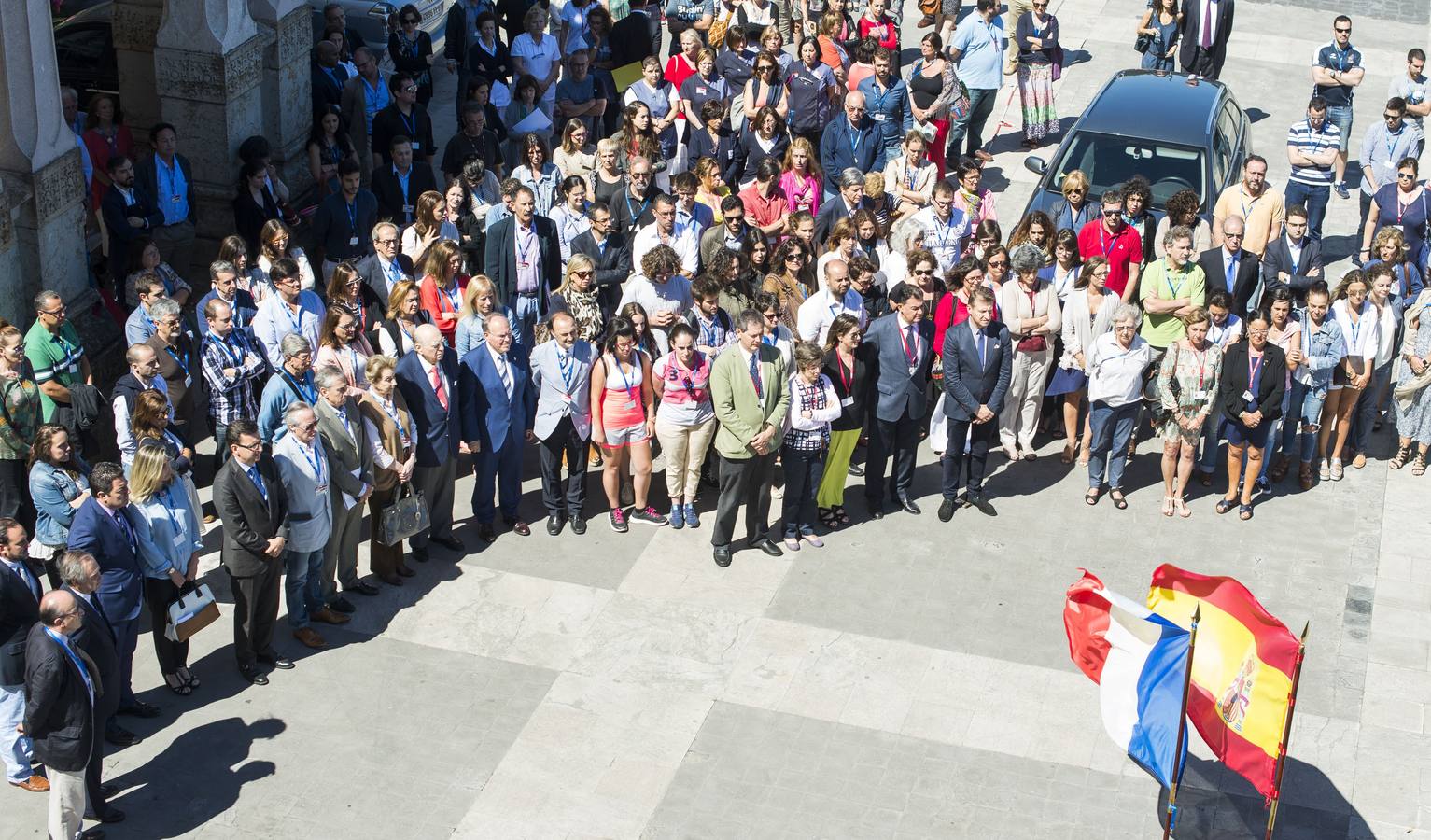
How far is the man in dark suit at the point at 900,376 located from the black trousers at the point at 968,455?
0.27 metres

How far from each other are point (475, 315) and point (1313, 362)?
20.1 feet

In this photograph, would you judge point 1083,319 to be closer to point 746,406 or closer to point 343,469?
point 746,406

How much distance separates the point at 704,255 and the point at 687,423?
7.11 ft

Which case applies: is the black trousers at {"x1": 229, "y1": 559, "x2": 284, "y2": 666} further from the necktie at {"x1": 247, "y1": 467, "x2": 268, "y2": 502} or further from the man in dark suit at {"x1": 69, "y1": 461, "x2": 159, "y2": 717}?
the man in dark suit at {"x1": 69, "y1": 461, "x2": 159, "y2": 717}

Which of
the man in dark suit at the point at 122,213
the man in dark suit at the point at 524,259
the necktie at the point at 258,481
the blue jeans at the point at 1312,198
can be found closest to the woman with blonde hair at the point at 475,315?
the man in dark suit at the point at 524,259

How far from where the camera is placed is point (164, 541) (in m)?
9.70

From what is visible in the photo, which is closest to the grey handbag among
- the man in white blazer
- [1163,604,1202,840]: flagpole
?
the man in white blazer

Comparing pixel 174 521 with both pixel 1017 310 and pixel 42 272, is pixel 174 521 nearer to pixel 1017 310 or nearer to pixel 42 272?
pixel 42 272

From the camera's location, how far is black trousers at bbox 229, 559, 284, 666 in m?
10.1

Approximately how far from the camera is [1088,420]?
42.3 feet

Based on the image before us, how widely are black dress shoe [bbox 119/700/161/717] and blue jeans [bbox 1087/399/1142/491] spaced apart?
22.3 ft

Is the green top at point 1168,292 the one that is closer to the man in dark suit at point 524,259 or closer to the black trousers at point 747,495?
the black trousers at point 747,495

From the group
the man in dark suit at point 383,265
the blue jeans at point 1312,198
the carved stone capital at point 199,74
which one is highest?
the carved stone capital at point 199,74

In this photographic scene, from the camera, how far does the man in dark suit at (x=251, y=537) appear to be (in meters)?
9.77
